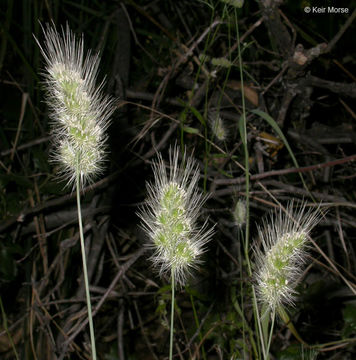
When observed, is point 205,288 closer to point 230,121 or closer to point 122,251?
point 122,251

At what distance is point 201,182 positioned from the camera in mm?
1243

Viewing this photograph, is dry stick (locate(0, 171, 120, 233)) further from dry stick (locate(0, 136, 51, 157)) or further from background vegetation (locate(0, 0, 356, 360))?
dry stick (locate(0, 136, 51, 157))

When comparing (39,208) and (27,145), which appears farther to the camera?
(27,145)

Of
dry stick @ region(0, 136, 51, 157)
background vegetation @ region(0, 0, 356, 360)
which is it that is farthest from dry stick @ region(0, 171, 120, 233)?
dry stick @ region(0, 136, 51, 157)

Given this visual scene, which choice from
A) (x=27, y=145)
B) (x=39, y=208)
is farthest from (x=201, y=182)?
(x=27, y=145)

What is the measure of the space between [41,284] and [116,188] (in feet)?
1.20

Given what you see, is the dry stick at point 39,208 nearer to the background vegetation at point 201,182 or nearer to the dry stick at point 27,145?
the background vegetation at point 201,182

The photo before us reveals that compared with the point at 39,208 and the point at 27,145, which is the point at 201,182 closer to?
the point at 39,208

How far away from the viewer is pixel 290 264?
0.73 metres

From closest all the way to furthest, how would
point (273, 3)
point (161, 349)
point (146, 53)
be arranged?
point (273, 3) < point (161, 349) < point (146, 53)

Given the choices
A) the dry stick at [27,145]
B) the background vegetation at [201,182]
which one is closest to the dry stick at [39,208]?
the background vegetation at [201,182]

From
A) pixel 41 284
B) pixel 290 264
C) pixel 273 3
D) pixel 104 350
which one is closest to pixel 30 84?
pixel 41 284

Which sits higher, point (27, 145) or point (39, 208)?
point (27, 145)

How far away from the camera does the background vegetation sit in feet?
3.69
